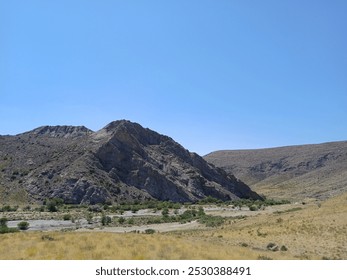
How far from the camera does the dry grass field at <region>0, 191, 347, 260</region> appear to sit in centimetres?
1912

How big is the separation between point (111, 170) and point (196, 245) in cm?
9711

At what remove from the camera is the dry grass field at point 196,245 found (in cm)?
1912

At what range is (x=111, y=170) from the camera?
118 metres

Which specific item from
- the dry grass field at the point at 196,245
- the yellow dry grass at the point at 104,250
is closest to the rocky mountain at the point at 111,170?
the dry grass field at the point at 196,245

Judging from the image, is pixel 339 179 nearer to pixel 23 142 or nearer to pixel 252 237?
pixel 23 142

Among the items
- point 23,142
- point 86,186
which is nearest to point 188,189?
point 86,186

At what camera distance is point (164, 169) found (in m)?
132

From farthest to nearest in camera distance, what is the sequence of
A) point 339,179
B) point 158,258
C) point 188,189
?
point 339,179
point 188,189
point 158,258

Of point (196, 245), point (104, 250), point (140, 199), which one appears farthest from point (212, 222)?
point (140, 199)

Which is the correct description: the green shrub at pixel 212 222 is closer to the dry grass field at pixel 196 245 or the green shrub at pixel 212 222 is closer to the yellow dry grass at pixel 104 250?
the dry grass field at pixel 196 245

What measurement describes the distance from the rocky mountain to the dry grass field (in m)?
72.8

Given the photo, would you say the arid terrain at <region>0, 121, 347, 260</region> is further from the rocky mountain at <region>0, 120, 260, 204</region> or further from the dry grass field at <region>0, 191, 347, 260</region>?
the rocky mountain at <region>0, 120, 260, 204</region>

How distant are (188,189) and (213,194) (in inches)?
369

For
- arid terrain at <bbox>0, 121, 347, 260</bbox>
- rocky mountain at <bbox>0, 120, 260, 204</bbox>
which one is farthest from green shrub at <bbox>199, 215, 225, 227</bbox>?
rocky mountain at <bbox>0, 120, 260, 204</bbox>
